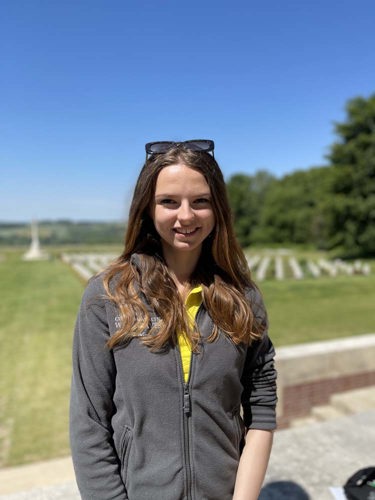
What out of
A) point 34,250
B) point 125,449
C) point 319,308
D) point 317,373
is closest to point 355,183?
point 319,308

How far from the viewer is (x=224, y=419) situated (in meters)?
1.41

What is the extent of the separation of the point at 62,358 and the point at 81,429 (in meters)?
6.45

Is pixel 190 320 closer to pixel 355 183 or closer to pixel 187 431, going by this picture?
pixel 187 431

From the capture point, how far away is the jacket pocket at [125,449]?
1.36m

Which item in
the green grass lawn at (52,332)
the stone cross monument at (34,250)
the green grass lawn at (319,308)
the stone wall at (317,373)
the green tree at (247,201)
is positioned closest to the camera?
the stone wall at (317,373)

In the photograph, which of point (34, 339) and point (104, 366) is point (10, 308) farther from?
point (104, 366)

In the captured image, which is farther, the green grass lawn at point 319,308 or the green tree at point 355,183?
the green tree at point 355,183

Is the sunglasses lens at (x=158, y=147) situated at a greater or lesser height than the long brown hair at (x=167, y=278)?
greater

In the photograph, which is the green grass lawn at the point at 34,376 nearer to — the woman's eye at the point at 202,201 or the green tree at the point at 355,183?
the woman's eye at the point at 202,201

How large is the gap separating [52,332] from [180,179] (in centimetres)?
854

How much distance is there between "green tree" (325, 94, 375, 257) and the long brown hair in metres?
31.2

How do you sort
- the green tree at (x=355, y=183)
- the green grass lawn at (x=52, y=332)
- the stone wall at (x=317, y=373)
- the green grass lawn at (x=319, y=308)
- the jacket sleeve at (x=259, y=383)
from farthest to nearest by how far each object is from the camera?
the green tree at (x=355, y=183), the green grass lawn at (x=319, y=308), the green grass lawn at (x=52, y=332), the stone wall at (x=317, y=373), the jacket sleeve at (x=259, y=383)

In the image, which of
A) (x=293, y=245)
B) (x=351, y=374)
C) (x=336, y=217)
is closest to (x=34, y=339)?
(x=351, y=374)

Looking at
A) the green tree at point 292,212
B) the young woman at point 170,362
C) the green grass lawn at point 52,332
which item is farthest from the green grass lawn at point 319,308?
the green tree at point 292,212
